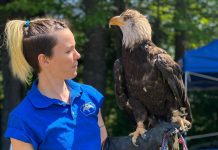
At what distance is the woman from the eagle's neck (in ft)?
7.54

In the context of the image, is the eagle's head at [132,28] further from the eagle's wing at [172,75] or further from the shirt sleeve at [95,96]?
the shirt sleeve at [95,96]

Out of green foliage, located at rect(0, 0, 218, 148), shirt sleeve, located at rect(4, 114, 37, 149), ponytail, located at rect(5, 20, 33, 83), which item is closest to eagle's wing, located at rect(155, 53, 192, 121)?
ponytail, located at rect(5, 20, 33, 83)

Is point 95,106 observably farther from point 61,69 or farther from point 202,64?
point 202,64

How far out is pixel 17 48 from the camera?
2.00 meters

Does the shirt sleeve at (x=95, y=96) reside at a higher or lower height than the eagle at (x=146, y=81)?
higher

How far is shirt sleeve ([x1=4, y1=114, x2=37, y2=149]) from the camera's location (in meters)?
1.89

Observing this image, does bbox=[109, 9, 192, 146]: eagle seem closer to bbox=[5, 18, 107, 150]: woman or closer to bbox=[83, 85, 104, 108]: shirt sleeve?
bbox=[83, 85, 104, 108]: shirt sleeve

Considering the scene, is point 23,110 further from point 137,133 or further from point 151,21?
point 151,21

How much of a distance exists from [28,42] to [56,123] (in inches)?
13.5

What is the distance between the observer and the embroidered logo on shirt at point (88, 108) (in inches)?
82.0

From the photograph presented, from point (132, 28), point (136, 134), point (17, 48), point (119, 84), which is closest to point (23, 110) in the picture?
point (17, 48)

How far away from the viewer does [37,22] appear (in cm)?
207

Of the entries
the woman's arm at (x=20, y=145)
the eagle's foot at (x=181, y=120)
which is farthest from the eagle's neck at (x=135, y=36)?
the woman's arm at (x=20, y=145)

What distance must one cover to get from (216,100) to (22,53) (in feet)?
29.5
